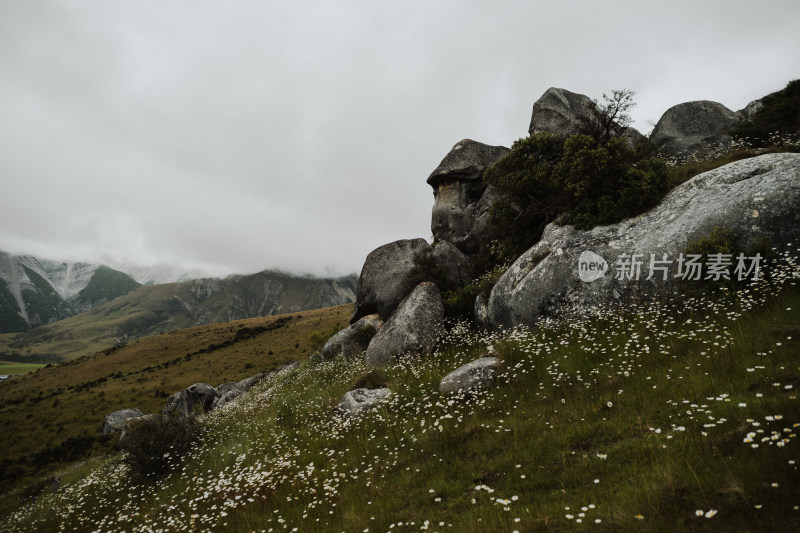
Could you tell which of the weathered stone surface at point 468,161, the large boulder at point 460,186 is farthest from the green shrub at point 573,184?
the weathered stone surface at point 468,161

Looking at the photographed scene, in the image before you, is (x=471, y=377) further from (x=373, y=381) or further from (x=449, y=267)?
(x=449, y=267)

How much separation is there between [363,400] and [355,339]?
534 inches

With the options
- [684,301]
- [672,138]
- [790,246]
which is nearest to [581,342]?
[684,301]

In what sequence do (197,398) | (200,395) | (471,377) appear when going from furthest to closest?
(197,398), (200,395), (471,377)

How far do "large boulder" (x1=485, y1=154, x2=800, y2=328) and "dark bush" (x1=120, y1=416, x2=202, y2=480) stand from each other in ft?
44.8

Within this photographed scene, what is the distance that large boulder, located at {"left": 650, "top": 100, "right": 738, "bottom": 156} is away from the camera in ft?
84.2

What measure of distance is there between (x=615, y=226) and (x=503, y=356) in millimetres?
8128

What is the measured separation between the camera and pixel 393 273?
2480 centimetres

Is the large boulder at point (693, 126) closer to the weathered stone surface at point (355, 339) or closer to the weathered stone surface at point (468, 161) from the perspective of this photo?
the weathered stone surface at point (468, 161)

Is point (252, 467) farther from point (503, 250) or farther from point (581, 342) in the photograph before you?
point (503, 250)

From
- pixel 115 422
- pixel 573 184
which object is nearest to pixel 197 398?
pixel 115 422

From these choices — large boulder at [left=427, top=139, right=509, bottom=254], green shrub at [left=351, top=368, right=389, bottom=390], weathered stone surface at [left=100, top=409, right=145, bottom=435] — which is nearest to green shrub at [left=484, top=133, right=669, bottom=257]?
large boulder at [left=427, top=139, right=509, bottom=254]

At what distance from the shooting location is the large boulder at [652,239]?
38.4 ft

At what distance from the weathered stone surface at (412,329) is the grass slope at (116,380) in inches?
1345
